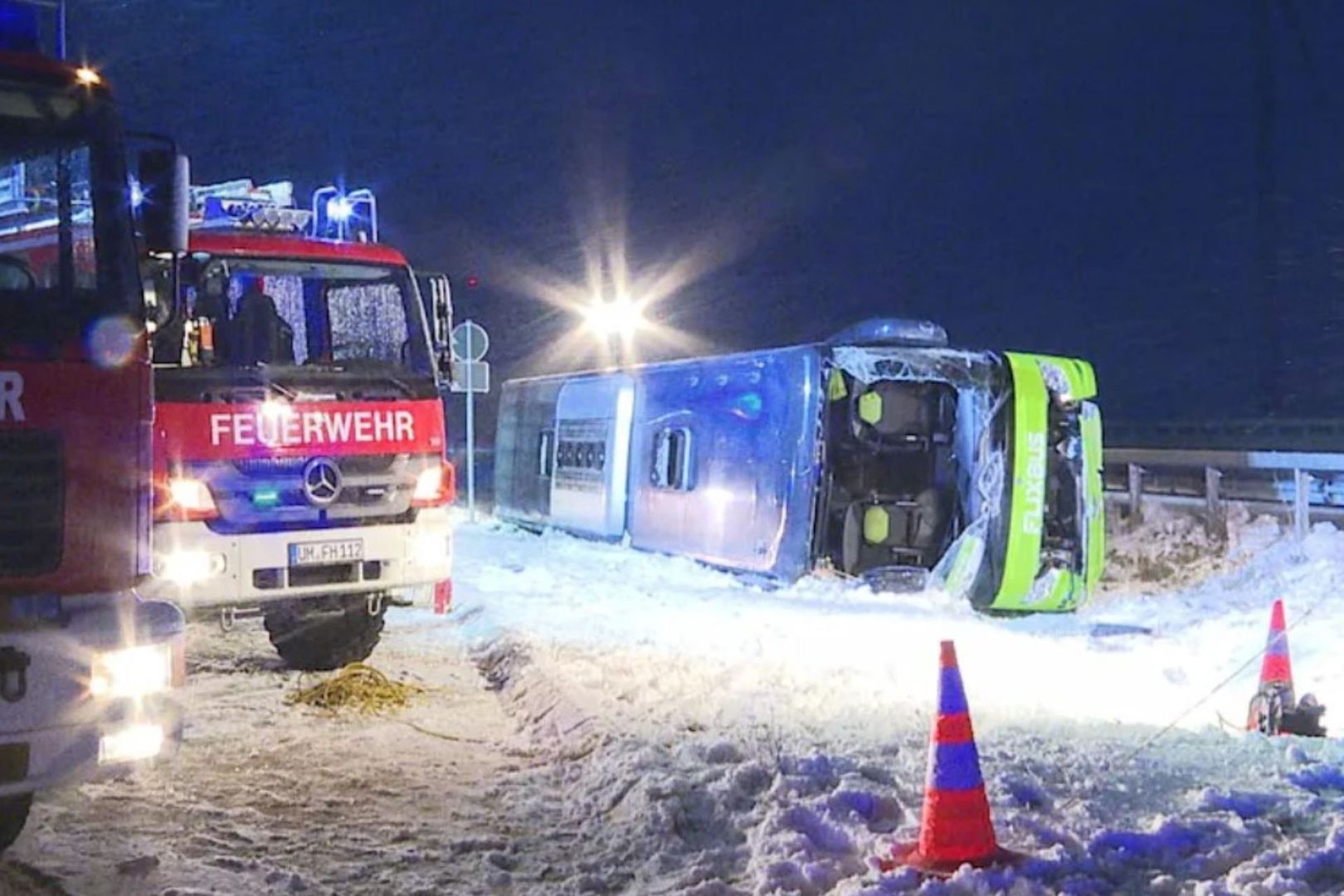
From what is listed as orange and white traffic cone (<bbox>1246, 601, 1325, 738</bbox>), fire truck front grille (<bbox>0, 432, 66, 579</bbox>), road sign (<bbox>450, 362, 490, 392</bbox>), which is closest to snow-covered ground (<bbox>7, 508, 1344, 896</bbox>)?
orange and white traffic cone (<bbox>1246, 601, 1325, 738</bbox>)

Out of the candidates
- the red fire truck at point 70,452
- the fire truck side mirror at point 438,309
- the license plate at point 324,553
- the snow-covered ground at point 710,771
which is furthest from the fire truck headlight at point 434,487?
the red fire truck at point 70,452

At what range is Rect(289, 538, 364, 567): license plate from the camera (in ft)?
27.2

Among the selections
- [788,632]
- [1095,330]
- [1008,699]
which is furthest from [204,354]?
[1095,330]

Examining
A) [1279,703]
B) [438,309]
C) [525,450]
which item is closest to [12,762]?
[438,309]

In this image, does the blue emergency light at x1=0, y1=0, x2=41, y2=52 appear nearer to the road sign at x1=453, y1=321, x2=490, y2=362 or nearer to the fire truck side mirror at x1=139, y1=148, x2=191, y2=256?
the fire truck side mirror at x1=139, y1=148, x2=191, y2=256

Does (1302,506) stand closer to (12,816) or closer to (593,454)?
(593,454)

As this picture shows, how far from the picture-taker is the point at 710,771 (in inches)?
242

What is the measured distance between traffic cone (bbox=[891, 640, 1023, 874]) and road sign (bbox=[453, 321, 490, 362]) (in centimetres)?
1416

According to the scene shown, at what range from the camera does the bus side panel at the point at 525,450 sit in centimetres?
1956

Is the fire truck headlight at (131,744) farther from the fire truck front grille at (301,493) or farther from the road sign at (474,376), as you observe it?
the road sign at (474,376)

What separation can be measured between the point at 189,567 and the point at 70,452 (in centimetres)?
299

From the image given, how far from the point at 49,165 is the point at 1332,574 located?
1062cm

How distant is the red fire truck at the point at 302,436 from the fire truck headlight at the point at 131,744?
9.63 feet

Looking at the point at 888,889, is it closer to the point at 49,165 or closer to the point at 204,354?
the point at 49,165
